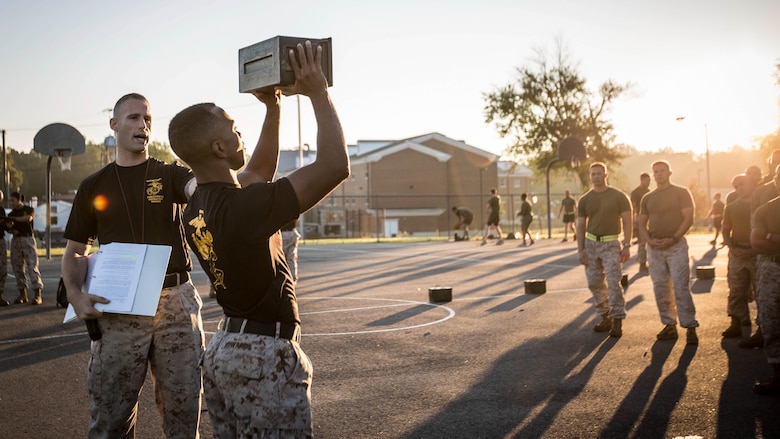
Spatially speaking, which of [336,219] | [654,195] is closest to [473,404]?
[654,195]

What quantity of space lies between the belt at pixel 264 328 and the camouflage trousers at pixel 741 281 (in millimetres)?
8105

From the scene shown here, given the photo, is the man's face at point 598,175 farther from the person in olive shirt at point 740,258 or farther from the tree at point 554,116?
the tree at point 554,116

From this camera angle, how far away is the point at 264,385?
9.30 feet

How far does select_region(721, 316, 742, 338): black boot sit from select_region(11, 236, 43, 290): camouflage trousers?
12343 millimetres

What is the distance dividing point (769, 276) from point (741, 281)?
2.87 metres

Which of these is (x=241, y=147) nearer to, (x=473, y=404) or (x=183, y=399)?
(x=183, y=399)

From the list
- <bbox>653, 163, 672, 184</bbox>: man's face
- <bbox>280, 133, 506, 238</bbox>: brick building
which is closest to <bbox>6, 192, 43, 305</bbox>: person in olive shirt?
<bbox>653, 163, 672, 184</bbox>: man's face

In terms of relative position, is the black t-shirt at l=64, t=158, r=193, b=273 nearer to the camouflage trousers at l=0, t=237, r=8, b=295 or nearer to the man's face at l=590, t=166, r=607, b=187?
the man's face at l=590, t=166, r=607, b=187

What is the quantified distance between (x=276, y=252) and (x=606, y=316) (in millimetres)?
7741

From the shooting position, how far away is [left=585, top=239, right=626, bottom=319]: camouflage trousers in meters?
9.45

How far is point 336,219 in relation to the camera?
66.4 meters

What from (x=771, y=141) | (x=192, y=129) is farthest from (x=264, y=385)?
(x=771, y=141)

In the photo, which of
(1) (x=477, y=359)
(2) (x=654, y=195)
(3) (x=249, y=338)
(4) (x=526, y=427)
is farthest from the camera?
(2) (x=654, y=195)

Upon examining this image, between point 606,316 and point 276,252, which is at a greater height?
point 276,252
